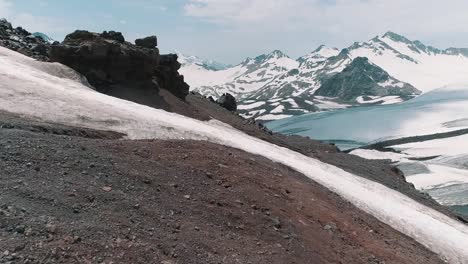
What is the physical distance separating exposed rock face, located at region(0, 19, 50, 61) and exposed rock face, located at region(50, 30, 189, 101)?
8.49 ft

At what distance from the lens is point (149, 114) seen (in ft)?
103

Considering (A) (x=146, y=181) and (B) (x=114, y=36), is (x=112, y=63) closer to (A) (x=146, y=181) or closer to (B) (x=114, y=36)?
(B) (x=114, y=36)

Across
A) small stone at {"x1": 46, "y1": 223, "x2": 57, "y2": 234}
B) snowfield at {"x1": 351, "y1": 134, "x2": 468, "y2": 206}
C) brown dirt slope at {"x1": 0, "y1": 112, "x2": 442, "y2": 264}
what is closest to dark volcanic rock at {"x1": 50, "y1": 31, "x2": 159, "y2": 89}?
brown dirt slope at {"x1": 0, "y1": 112, "x2": 442, "y2": 264}

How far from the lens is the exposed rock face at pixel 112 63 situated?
4209 cm

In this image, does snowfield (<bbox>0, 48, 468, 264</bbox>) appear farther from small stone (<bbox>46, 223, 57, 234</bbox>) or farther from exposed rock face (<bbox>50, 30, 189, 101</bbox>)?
small stone (<bbox>46, 223, 57, 234</bbox>)

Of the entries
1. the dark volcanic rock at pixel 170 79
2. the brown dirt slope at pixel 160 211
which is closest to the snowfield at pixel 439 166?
the dark volcanic rock at pixel 170 79

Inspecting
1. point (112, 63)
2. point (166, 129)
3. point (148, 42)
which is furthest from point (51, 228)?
point (148, 42)

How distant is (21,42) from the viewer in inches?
1848

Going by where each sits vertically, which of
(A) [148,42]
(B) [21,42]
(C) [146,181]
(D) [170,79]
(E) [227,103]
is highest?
(A) [148,42]

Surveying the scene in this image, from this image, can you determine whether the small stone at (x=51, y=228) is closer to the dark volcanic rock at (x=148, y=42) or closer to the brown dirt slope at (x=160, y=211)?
the brown dirt slope at (x=160, y=211)

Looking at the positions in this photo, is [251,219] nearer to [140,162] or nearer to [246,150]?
[140,162]

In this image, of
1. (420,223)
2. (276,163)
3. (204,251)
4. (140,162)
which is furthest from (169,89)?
(204,251)

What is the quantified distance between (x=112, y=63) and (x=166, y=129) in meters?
17.5

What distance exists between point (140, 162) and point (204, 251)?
592 cm
